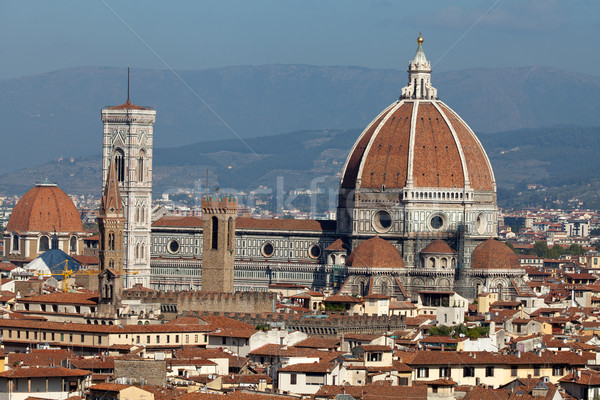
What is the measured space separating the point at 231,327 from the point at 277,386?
20.4m

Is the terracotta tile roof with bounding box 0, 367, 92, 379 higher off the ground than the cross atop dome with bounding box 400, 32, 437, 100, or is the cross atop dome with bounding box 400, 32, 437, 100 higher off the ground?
the cross atop dome with bounding box 400, 32, 437, 100

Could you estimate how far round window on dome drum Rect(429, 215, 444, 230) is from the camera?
126 meters

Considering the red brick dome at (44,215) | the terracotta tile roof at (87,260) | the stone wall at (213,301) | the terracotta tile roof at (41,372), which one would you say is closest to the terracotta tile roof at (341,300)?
the stone wall at (213,301)

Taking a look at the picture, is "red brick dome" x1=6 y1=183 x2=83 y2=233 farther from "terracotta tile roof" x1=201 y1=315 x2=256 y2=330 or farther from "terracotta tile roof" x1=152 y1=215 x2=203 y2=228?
"terracotta tile roof" x1=201 y1=315 x2=256 y2=330

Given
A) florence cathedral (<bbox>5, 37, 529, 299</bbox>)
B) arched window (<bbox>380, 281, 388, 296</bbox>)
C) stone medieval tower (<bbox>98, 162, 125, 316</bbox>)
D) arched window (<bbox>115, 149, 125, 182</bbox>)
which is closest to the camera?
stone medieval tower (<bbox>98, 162, 125, 316</bbox>)

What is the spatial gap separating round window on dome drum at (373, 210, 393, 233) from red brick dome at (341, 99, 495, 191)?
6.01 feet

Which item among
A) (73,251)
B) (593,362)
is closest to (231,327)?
(593,362)

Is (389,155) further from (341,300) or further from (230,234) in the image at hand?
(341,300)

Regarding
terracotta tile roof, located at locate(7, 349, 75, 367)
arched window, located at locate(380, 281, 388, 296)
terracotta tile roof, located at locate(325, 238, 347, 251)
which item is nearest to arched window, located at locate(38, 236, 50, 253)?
terracotta tile roof, located at locate(325, 238, 347, 251)

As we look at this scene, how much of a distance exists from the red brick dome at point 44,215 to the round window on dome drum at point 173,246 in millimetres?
18758

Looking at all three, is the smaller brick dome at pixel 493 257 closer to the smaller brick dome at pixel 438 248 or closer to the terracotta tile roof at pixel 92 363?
the smaller brick dome at pixel 438 248

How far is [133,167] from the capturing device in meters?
133

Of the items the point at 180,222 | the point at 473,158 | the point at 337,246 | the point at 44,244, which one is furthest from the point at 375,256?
the point at 44,244

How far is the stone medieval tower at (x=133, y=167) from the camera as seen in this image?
132 m
